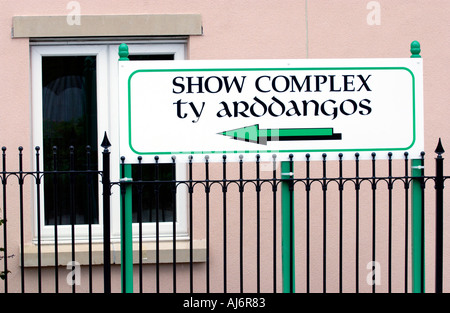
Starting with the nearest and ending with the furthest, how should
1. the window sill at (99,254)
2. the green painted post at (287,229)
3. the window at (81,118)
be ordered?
1. the green painted post at (287,229)
2. the window sill at (99,254)
3. the window at (81,118)

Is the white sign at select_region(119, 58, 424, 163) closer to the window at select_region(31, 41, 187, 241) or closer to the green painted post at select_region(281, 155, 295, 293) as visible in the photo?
the green painted post at select_region(281, 155, 295, 293)

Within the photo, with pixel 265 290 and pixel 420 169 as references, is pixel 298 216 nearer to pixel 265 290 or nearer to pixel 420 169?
pixel 265 290

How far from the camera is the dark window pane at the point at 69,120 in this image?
608 cm

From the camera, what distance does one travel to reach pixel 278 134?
4.54 metres

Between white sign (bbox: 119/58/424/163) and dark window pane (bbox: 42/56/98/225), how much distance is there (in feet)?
5.83

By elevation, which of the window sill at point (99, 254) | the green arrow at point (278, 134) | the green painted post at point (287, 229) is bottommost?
the window sill at point (99, 254)

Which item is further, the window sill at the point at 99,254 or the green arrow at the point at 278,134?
the window sill at the point at 99,254

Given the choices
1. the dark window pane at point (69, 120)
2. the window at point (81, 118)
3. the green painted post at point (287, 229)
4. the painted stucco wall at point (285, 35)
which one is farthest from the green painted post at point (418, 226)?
the dark window pane at point (69, 120)

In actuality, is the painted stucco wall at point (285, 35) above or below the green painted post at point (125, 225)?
above

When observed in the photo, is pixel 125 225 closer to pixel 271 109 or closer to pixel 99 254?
pixel 271 109

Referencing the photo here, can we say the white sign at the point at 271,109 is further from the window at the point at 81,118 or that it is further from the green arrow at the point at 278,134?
the window at the point at 81,118

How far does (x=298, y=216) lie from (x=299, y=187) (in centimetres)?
27

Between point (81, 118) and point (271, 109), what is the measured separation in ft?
7.59
